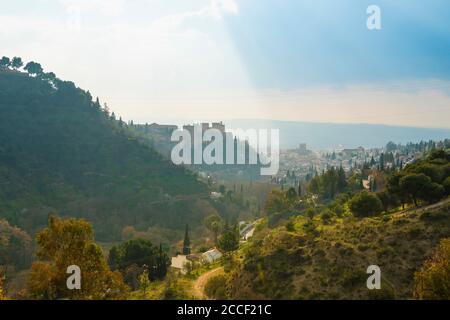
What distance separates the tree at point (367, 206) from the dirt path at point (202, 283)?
16.0m

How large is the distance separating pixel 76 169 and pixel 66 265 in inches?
3527

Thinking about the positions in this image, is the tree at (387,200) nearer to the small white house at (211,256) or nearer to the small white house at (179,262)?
the small white house at (211,256)

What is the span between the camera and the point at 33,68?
458 ft

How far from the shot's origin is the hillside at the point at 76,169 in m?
88.1

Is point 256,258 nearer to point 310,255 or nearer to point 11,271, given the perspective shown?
point 310,255

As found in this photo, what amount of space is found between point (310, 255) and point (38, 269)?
2078 cm

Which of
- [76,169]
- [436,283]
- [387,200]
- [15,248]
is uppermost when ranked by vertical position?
[76,169]

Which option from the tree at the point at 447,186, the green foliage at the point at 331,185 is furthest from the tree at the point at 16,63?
the tree at the point at 447,186

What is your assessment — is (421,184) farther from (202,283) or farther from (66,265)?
(66,265)

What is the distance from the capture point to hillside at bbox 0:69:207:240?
289ft

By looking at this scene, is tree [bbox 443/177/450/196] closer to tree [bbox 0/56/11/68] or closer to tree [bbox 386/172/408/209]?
tree [bbox 386/172/408/209]

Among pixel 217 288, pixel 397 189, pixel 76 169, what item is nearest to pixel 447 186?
pixel 397 189

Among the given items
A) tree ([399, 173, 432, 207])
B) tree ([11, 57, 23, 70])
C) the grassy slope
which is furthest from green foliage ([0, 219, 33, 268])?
tree ([11, 57, 23, 70])

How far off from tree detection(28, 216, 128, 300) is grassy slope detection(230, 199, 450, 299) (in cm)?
1077
